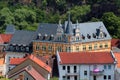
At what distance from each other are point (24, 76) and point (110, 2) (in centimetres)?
5364

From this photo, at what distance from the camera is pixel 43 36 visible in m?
74.2

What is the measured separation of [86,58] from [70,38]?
8.71 meters

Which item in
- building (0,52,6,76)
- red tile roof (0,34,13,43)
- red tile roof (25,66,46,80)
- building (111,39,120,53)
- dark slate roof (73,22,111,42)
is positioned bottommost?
building (0,52,6,76)

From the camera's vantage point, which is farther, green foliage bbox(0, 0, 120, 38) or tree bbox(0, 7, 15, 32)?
tree bbox(0, 7, 15, 32)

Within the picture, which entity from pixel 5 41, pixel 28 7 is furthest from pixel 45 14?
pixel 5 41

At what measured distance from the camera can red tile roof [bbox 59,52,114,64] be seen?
2525 inches

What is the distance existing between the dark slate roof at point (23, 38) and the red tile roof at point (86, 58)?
11.2 m


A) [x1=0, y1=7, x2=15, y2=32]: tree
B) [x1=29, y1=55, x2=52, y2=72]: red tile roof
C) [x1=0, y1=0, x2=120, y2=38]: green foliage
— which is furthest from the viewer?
[x1=0, y1=7, x2=15, y2=32]: tree

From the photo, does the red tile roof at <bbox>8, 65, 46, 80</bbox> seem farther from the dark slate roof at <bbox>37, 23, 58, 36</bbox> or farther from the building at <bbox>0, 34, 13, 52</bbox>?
the building at <bbox>0, 34, 13, 52</bbox>

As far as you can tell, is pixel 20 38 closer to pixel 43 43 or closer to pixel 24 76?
pixel 43 43

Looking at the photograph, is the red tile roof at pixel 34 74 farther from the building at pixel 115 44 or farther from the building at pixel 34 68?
the building at pixel 115 44

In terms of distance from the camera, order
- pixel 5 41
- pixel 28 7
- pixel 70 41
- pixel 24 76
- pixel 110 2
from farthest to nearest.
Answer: pixel 28 7
pixel 110 2
pixel 5 41
pixel 70 41
pixel 24 76

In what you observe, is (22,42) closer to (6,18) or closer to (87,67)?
(87,67)

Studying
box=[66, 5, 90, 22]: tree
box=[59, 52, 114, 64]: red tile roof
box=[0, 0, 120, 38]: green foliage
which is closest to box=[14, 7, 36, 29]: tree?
box=[0, 0, 120, 38]: green foliage
